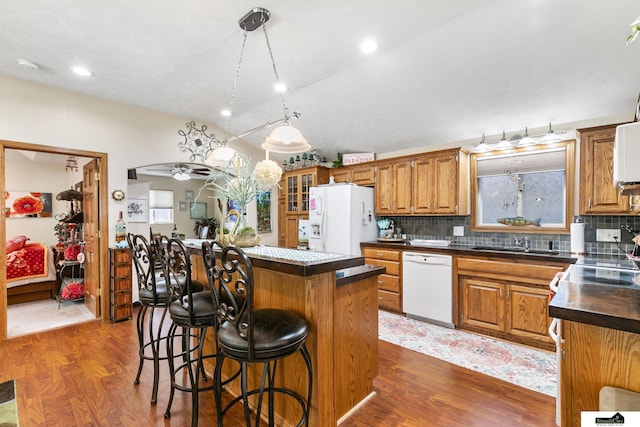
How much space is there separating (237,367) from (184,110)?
3.51 meters

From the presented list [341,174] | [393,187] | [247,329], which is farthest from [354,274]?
[341,174]

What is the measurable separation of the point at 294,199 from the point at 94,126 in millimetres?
3013

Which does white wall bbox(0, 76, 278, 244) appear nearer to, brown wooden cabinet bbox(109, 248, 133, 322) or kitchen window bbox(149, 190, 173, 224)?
brown wooden cabinet bbox(109, 248, 133, 322)

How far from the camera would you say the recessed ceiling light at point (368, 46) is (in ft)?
8.43

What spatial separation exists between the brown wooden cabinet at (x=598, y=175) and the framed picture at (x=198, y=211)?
8.44m

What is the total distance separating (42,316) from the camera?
3928 millimetres

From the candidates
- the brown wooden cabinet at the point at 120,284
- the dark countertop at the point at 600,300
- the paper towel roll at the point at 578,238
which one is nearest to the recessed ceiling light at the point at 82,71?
the brown wooden cabinet at the point at 120,284

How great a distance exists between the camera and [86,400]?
215 cm

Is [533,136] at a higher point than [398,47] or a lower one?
lower

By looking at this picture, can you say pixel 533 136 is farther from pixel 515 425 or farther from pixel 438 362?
pixel 515 425

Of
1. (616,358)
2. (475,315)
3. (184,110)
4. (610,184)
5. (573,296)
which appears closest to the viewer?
(616,358)

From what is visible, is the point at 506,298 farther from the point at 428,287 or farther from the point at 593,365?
the point at 593,365

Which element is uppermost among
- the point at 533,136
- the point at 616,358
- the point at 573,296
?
the point at 533,136

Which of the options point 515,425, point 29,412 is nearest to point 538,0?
point 515,425
